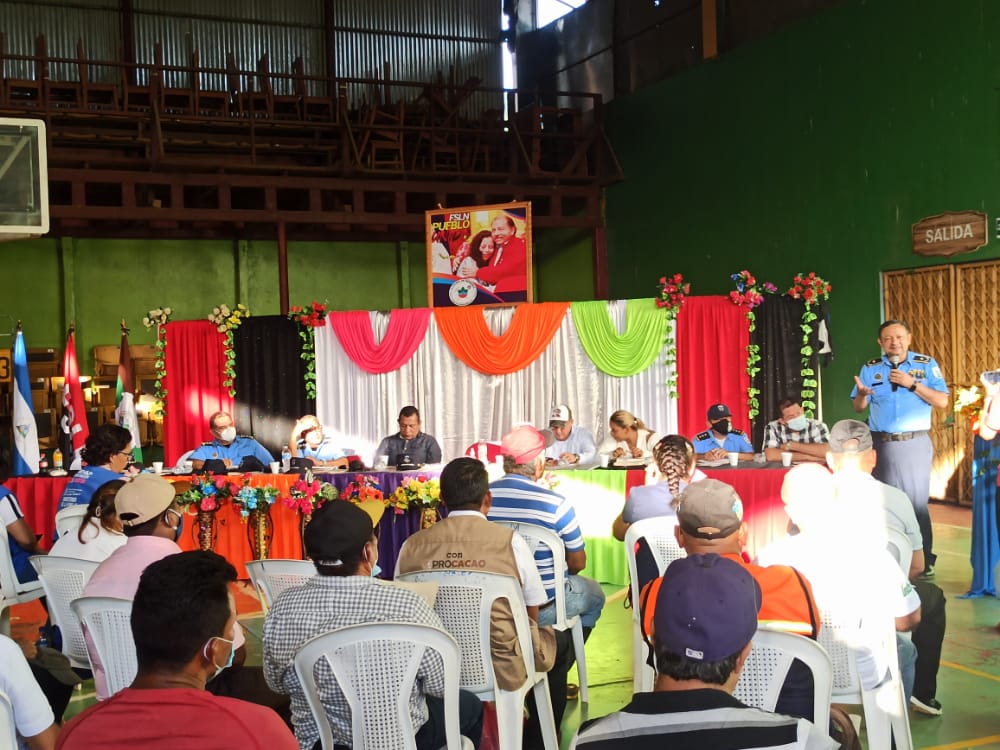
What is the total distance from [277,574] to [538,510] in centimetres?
110

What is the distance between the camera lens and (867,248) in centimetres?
1077

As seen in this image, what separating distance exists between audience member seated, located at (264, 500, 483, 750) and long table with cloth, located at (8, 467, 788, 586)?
13.4ft

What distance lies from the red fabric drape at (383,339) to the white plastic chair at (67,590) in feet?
25.6

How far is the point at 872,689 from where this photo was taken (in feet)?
10.3

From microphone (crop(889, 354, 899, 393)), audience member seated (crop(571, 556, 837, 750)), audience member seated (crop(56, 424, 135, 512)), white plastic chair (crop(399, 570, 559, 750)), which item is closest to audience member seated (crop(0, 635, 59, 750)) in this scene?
audience member seated (crop(571, 556, 837, 750))

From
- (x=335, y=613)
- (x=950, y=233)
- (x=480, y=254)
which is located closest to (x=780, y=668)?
(x=335, y=613)

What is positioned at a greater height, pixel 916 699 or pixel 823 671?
pixel 823 671

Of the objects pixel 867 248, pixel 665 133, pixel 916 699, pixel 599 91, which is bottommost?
pixel 916 699

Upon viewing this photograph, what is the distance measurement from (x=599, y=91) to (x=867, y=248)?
19.2 ft

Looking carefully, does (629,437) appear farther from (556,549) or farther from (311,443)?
(556,549)

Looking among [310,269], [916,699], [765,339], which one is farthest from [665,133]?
[916,699]

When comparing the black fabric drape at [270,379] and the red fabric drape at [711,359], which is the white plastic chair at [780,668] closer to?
the red fabric drape at [711,359]

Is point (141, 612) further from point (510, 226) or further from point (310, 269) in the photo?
point (310, 269)

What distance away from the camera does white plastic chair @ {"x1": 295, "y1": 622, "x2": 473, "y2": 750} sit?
8.55 feet
